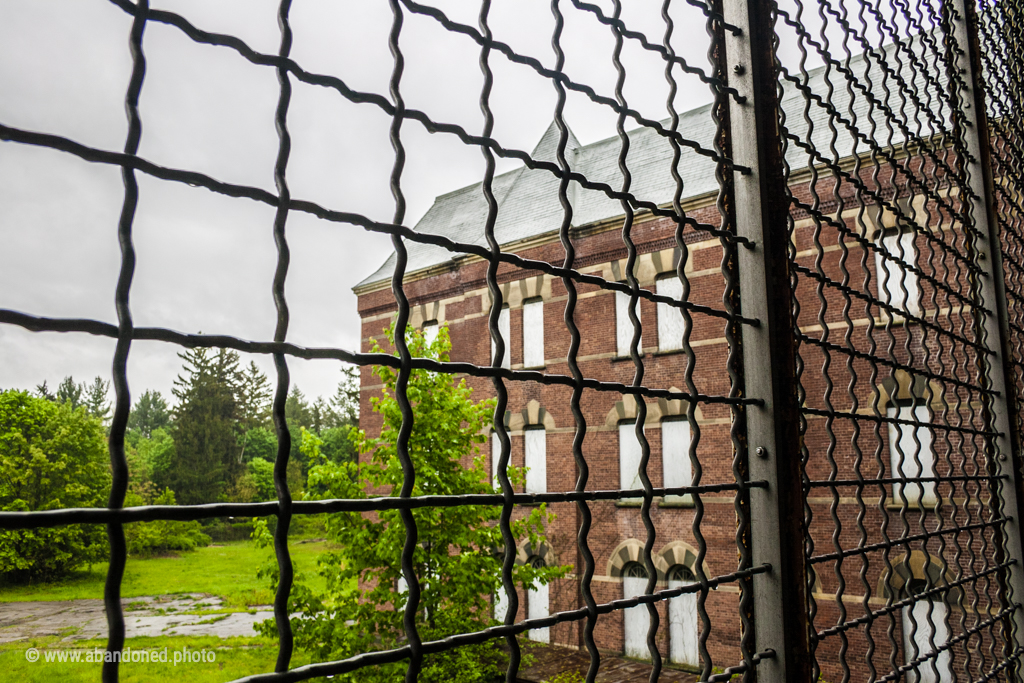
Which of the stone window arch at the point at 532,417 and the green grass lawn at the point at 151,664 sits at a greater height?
the stone window arch at the point at 532,417

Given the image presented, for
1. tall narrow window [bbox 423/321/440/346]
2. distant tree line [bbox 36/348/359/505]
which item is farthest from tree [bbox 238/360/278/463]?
tall narrow window [bbox 423/321/440/346]

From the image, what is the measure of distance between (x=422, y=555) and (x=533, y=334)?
627 centimetres

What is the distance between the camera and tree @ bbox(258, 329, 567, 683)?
10.8m

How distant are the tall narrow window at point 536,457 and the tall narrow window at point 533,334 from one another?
1553 mm

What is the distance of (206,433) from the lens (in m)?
33.7

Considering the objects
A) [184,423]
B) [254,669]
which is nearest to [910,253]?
[254,669]

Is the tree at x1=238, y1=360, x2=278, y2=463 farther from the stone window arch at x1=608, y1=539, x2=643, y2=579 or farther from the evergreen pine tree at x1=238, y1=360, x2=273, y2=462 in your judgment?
the stone window arch at x1=608, y1=539, x2=643, y2=579

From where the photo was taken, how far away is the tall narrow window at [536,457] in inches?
594

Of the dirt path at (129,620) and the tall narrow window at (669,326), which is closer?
the tall narrow window at (669,326)

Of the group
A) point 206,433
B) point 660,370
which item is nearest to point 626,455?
point 660,370

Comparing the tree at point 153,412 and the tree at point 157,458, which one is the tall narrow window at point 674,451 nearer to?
the tree at point 157,458

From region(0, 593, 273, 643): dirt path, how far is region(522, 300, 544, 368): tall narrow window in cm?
1136

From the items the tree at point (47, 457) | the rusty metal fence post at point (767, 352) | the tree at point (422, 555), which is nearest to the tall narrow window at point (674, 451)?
the tree at point (422, 555)

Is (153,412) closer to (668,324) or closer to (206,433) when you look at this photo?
(206,433)
